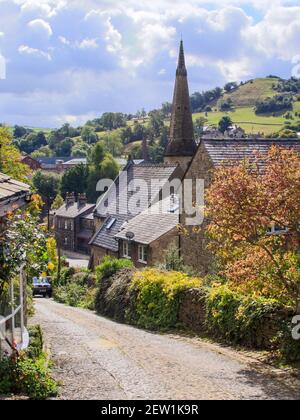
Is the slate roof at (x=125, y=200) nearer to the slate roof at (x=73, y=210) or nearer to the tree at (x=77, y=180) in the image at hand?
the slate roof at (x=73, y=210)

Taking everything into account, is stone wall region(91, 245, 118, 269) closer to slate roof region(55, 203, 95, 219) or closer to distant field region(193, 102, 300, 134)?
slate roof region(55, 203, 95, 219)

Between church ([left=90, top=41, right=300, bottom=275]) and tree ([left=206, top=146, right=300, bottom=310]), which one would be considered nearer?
tree ([left=206, top=146, right=300, bottom=310])

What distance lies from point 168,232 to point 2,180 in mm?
21450

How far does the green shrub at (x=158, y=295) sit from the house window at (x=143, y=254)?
10951 mm

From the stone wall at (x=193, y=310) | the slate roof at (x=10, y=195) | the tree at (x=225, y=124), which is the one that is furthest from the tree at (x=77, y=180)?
the slate roof at (x=10, y=195)

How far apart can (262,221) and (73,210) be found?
2835 inches

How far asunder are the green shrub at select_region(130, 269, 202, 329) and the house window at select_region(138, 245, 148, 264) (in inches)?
431

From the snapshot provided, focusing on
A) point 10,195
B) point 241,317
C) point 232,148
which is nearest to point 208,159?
point 232,148

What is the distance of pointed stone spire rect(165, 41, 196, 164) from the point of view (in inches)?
2068

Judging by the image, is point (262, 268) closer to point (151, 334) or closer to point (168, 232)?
point (151, 334)

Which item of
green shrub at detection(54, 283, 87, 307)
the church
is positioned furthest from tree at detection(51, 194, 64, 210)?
green shrub at detection(54, 283, 87, 307)

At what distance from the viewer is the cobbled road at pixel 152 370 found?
11.7m

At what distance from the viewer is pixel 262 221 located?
13.8m

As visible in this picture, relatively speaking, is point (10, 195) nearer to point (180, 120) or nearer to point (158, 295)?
point (158, 295)
